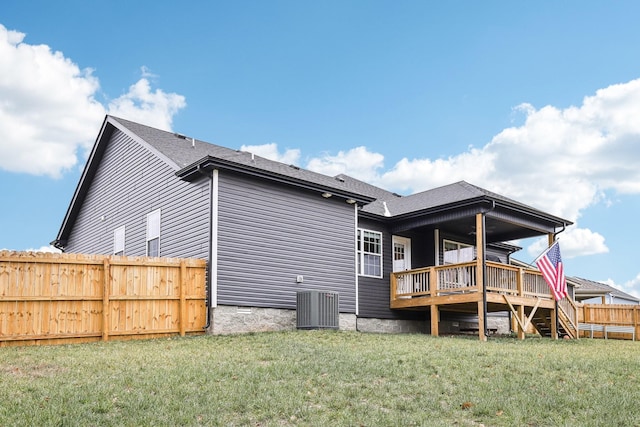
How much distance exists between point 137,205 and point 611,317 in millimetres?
18286

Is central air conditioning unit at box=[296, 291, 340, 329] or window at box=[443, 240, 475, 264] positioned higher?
window at box=[443, 240, 475, 264]

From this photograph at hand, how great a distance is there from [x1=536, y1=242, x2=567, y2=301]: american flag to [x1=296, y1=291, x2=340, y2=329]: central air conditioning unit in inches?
233

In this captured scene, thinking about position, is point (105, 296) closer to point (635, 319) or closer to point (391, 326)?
point (391, 326)

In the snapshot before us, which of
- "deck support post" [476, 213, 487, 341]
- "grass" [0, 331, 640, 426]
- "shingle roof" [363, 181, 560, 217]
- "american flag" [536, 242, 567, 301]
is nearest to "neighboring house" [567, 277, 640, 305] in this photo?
"shingle roof" [363, 181, 560, 217]

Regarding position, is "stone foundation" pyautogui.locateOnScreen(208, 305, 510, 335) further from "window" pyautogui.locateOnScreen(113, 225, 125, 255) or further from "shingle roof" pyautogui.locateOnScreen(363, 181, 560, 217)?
"window" pyautogui.locateOnScreen(113, 225, 125, 255)

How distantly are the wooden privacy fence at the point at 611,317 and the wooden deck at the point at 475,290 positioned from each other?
4940 mm

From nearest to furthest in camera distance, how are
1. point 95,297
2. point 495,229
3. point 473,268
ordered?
point 95,297
point 473,268
point 495,229

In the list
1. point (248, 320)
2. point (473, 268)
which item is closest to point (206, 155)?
point (248, 320)

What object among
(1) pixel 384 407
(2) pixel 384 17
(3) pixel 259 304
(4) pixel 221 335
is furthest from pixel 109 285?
(2) pixel 384 17

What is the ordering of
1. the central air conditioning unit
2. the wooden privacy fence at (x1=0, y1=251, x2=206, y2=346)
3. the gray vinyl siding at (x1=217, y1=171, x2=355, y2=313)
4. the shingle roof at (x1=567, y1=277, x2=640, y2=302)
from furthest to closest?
the shingle roof at (x1=567, y1=277, x2=640, y2=302)
the central air conditioning unit
the gray vinyl siding at (x1=217, y1=171, x2=355, y2=313)
the wooden privacy fence at (x1=0, y1=251, x2=206, y2=346)

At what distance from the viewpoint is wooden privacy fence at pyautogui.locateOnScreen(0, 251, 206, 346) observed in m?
12.9

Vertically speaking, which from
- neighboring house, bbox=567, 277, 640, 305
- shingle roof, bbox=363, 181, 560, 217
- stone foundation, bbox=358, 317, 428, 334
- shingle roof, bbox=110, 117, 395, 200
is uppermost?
shingle roof, bbox=110, 117, 395, 200

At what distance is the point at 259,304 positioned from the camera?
15.7 meters

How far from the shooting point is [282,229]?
16.7 meters
